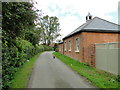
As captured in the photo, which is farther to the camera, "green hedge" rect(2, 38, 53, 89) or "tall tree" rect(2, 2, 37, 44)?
"tall tree" rect(2, 2, 37, 44)

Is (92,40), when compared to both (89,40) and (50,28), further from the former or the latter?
(50,28)

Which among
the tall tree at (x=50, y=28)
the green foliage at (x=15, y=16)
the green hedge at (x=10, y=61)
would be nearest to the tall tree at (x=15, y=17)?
the green foliage at (x=15, y=16)

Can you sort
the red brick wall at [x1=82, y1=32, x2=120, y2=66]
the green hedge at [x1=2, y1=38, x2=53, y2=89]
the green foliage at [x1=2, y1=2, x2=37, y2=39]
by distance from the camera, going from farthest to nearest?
the red brick wall at [x1=82, y1=32, x2=120, y2=66], the green foliage at [x1=2, y1=2, x2=37, y2=39], the green hedge at [x1=2, y1=38, x2=53, y2=89]

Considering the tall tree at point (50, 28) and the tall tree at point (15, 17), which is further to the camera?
the tall tree at point (50, 28)

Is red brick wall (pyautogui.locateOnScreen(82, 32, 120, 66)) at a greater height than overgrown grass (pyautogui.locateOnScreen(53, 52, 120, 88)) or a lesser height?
greater

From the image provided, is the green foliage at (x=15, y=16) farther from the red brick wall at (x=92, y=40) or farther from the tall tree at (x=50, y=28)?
the tall tree at (x=50, y=28)

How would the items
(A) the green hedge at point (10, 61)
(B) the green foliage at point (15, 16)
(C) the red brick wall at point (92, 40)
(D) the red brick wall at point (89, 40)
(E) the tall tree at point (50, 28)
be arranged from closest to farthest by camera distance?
(A) the green hedge at point (10, 61) → (B) the green foliage at point (15, 16) → (C) the red brick wall at point (92, 40) → (D) the red brick wall at point (89, 40) → (E) the tall tree at point (50, 28)

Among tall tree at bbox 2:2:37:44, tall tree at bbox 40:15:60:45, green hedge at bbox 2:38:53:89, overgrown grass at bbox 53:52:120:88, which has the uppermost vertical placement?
tall tree at bbox 40:15:60:45

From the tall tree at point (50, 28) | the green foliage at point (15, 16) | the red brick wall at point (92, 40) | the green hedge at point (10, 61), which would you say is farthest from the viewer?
the tall tree at point (50, 28)

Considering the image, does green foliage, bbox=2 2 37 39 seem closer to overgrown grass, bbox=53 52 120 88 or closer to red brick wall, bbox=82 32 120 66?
overgrown grass, bbox=53 52 120 88

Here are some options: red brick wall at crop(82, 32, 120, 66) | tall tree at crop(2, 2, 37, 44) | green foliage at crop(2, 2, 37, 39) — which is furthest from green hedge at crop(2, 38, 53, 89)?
red brick wall at crop(82, 32, 120, 66)

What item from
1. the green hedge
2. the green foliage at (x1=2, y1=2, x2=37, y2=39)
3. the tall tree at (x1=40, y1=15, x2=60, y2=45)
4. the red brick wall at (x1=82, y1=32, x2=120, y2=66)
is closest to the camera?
the green hedge

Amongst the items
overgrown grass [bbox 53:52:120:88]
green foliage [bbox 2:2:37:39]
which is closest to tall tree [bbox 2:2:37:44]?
green foliage [bbox 2:2:37:39]

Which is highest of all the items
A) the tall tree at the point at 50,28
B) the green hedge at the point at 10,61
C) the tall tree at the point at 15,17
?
the tall tree at the point at 50,28
